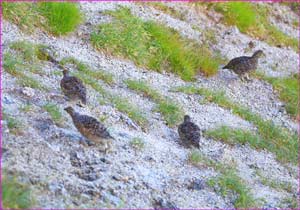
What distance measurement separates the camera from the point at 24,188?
7793 millimetres

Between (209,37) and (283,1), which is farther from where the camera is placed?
(283,1)

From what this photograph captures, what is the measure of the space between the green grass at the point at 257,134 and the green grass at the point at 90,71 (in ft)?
4.72

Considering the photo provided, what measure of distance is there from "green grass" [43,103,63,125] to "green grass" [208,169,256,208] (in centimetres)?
225

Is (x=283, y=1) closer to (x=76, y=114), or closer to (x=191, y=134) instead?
(x=191, y=134)

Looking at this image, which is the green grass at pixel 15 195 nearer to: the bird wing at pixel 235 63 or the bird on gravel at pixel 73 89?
the bird on gravel at pixel 73 89

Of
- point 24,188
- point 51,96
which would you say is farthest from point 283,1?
point 24,188

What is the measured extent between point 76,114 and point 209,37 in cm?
→ 747

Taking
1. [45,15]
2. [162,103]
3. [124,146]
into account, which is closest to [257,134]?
[162,103]

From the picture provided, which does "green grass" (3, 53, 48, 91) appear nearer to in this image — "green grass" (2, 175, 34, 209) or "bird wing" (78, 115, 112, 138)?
"bird wing" (78, 115, 112, 138)

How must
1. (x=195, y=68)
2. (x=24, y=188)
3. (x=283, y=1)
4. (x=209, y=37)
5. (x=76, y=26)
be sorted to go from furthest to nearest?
(x=283, y=1) → (x=209, y=37) → (x=195, y=68) → (x=76, y=26) → (x=24, y=188)

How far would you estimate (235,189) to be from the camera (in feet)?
32.7

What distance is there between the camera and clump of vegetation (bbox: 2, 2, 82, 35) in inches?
498

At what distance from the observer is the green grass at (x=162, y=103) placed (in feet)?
39.1

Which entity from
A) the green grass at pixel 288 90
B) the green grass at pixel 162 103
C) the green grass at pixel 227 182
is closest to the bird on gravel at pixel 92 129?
the green grass at pixel 227 182
